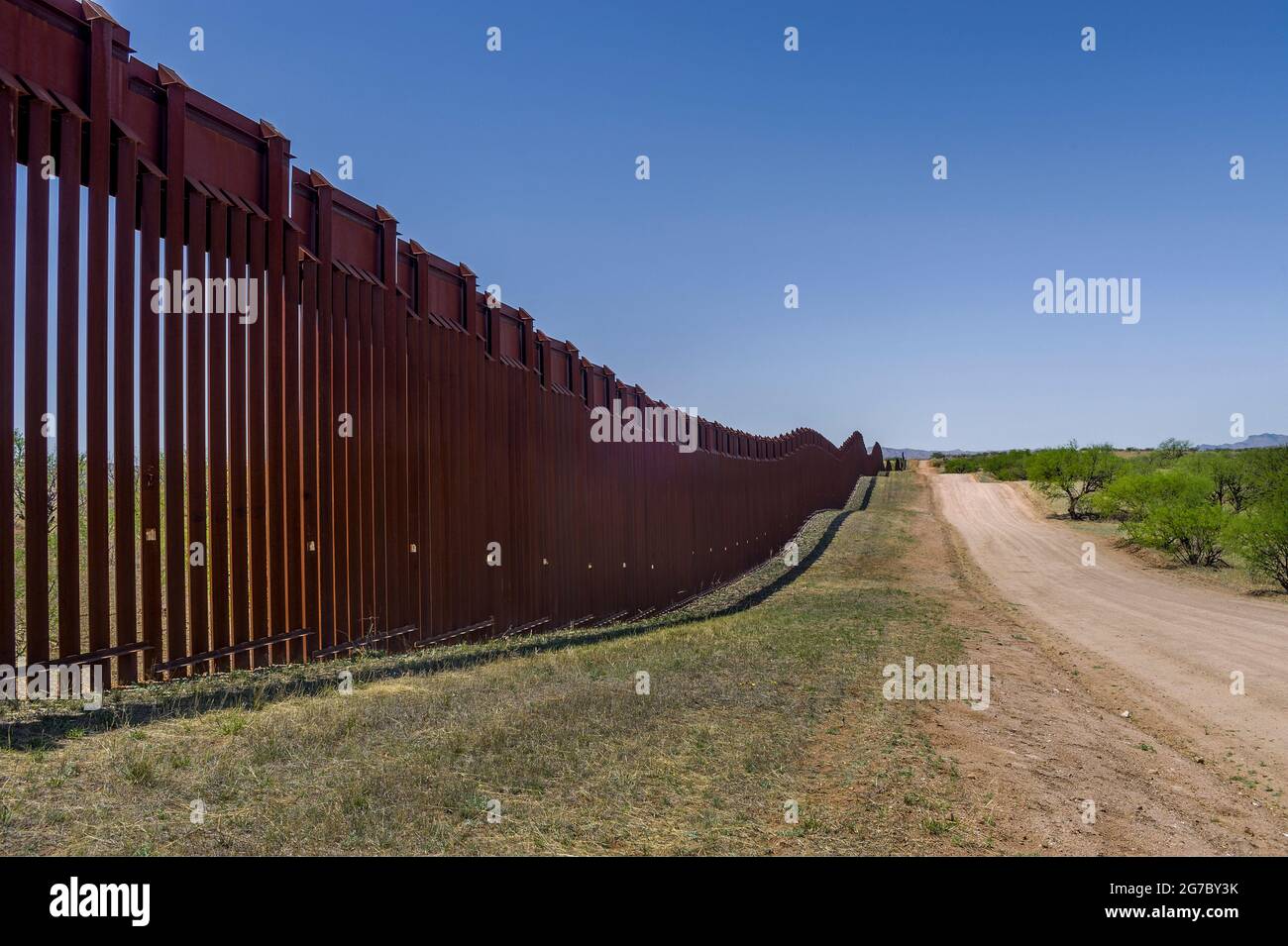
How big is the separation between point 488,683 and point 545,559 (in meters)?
5.95

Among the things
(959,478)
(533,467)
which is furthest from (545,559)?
(959,478)

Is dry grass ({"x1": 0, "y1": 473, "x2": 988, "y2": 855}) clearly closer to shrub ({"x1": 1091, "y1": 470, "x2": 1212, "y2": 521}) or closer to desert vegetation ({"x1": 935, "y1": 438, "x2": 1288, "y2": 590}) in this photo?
desert vegetation ({"x1": 935, "y1": 438, "x2": 1288, "y2": 590})

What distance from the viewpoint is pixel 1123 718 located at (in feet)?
29.8

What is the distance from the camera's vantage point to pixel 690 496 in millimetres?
20234

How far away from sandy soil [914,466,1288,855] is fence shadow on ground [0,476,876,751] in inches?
188

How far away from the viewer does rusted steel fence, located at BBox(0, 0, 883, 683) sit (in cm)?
600

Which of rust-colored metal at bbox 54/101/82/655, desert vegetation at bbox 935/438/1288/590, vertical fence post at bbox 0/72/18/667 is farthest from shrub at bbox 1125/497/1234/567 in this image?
vertical fence post at bbox 0/72/18/667

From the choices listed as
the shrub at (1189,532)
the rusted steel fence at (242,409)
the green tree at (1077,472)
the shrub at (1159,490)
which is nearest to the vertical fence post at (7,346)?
the rusted steel fence at (242,409)

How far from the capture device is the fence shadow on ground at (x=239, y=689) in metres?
5.05

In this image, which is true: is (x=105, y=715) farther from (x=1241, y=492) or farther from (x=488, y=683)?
(x=1241, y=492)

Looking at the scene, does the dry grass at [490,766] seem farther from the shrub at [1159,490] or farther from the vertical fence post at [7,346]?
the shrub at [1159,490]

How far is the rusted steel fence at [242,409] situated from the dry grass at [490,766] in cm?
88

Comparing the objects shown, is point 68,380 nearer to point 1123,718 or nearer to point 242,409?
point 242,409

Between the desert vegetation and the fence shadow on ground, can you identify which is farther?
the desert vegetation
